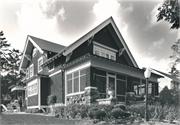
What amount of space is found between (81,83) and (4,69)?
2586cm

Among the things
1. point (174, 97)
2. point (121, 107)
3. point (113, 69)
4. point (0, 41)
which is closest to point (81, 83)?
point (113, 69)

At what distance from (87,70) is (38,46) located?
769 centimetres

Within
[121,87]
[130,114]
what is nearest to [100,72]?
[121,87]

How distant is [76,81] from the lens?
1437 centimetres

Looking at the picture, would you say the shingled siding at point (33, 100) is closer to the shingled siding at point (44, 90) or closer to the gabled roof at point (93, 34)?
the shingled siding at point (44, 90)

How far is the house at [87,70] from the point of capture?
13538 millimetres

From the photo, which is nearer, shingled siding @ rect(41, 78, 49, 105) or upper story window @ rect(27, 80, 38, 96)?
shingled siding @ rect(41, 78, 49, 105)

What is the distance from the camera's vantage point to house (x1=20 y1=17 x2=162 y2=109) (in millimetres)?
13538

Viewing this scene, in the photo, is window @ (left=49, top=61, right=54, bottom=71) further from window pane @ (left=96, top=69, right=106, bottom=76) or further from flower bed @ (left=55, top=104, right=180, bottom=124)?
flower bed @ (left=55, top=104, right=180, bottom=124)

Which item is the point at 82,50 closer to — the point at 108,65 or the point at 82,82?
the point at 108,65

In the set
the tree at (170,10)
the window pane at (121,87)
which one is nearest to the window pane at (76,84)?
the window pane at (121,87)

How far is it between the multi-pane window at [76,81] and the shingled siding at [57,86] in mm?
945

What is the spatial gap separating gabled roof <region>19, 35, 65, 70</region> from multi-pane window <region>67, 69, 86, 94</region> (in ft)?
15.8

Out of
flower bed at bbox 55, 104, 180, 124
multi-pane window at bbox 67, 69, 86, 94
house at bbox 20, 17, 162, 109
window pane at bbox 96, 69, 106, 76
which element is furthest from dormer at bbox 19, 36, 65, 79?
flower bed at bbox 55, 104, 180, 124
